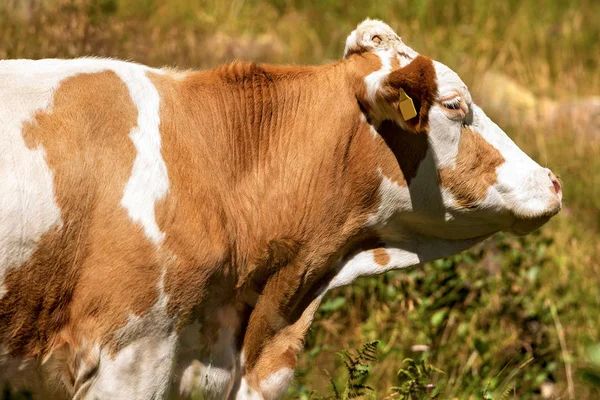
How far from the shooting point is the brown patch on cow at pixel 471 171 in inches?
152

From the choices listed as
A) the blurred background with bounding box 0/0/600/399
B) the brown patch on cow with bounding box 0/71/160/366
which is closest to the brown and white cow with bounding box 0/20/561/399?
the brown patch on cow with bounding box 0/71/160/366

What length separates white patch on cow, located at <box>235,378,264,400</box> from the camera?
3771mm

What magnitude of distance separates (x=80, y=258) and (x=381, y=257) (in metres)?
1.36

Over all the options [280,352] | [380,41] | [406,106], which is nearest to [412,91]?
[406,106]

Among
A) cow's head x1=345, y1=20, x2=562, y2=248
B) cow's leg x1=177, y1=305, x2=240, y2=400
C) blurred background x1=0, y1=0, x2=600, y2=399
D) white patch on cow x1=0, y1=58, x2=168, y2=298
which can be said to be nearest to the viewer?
white patch on cow x1=0, y1=58, x2=168, y2=298

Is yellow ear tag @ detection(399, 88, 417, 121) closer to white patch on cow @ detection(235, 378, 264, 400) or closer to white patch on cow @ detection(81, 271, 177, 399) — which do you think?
white patch on cow @ detection(81, 271, 177, 399)

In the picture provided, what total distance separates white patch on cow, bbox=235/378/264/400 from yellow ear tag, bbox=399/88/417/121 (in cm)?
122

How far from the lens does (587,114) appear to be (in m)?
9.48

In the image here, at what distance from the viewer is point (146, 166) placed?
3.29 metres

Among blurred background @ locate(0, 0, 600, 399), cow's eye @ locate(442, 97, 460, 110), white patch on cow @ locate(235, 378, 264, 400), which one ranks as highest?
cow's eye @ locate(442, 97, 460, 110)

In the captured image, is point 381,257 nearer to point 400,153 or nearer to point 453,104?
point 400,153

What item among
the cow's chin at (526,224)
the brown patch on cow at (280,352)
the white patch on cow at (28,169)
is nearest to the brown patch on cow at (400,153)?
the cow's chin at (526,224)

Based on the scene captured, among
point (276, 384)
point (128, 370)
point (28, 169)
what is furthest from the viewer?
point (276, 384)

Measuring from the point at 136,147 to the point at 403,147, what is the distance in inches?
43.6
